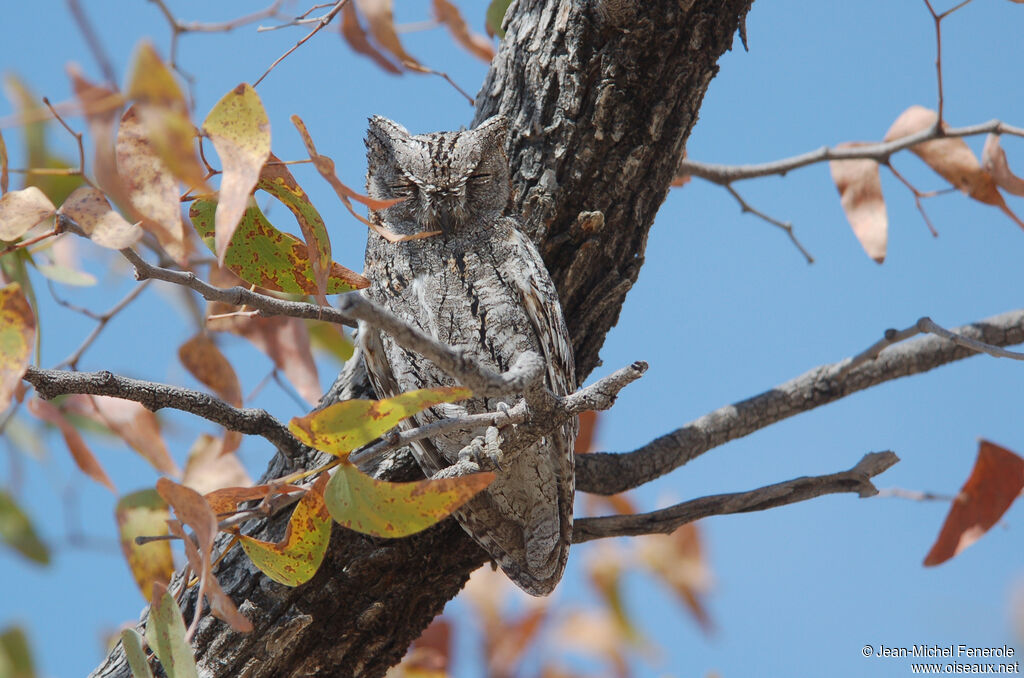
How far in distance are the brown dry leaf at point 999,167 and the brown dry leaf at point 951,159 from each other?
0.03 meters

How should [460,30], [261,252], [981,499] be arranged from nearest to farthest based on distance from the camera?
[261,252] → [981,499] → [460,30]

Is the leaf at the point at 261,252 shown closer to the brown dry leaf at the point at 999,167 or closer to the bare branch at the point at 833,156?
the bare branch at the point at 833,156

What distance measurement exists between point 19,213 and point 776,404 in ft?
6.08

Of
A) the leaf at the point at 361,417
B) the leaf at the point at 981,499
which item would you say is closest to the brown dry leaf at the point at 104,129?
the leaf at the point at 361,417

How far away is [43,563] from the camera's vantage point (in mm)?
1993

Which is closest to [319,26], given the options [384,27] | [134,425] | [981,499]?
[384,27]

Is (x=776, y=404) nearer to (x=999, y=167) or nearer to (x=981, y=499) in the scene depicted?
(x=981, y=499)

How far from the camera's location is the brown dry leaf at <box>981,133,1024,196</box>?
2.02 meters

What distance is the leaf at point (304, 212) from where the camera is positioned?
1.31m

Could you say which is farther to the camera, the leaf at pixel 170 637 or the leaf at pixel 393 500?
the leaf at pixel 170 637

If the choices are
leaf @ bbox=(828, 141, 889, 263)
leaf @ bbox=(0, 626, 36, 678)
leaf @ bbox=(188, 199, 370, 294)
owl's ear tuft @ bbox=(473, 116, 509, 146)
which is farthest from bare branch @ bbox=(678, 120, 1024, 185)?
leaf @ bbox=(0, 626, 36, 678)

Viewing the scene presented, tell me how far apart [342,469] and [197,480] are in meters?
1.04

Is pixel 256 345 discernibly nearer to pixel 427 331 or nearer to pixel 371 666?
pixel 427 331

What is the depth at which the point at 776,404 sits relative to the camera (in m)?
2.35
